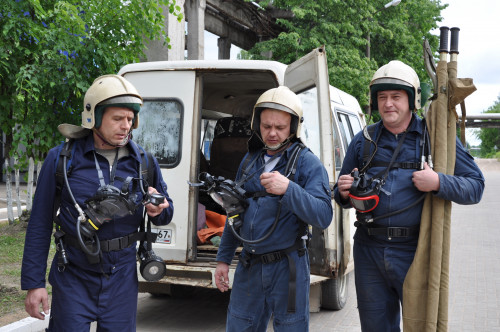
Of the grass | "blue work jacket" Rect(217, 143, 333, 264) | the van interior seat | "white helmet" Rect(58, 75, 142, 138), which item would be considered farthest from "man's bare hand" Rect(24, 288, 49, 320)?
the van interior seat

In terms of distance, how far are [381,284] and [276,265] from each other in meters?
0.65

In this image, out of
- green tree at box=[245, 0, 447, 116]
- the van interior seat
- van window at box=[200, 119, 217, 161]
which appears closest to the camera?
the van interior seat

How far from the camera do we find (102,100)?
297 centimetres

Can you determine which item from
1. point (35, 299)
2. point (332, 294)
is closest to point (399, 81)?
point (35, 299)

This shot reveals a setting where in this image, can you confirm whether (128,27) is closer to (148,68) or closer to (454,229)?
(148,68)

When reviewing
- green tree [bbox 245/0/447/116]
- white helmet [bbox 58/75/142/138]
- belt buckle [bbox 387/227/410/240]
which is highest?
green tree [bbox 245/0/447/116]

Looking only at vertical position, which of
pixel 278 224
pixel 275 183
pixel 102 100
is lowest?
pixel 278 224

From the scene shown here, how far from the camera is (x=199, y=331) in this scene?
5609mm

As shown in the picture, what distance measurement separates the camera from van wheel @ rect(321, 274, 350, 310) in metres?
6.15

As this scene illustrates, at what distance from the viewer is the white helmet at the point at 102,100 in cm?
298

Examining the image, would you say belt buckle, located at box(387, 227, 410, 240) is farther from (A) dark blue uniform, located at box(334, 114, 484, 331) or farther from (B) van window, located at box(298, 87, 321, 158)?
(B) van window, located at box(298, 87, 321, 158)

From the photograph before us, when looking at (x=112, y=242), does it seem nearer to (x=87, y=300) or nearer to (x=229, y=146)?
(x=87, y=300)

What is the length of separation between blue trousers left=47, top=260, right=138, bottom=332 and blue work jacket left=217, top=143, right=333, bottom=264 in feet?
2.39

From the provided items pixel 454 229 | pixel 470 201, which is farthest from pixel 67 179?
pixel 454 229
